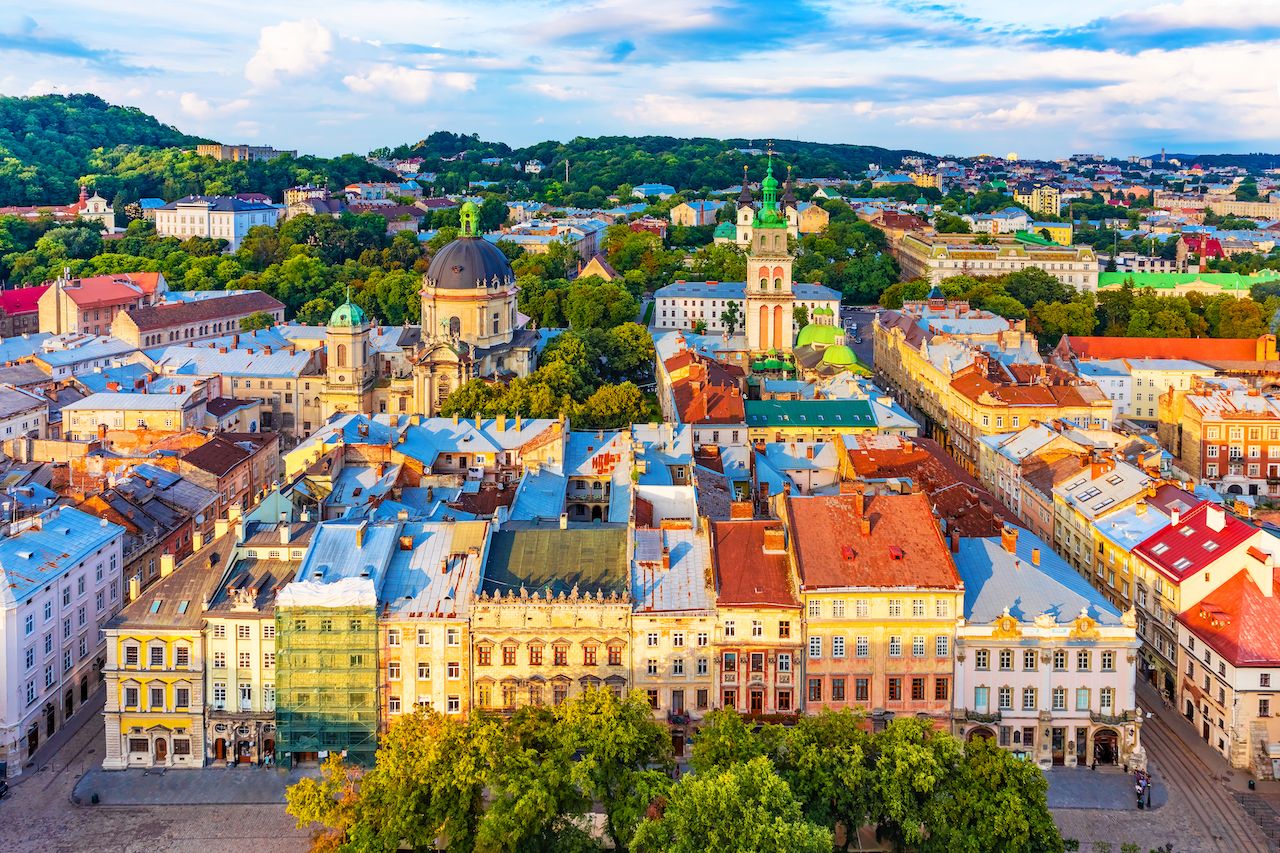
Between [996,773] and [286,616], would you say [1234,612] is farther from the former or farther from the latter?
[286,616]

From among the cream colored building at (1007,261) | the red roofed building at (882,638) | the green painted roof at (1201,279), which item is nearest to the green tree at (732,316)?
the cream colored building at (1007,261)

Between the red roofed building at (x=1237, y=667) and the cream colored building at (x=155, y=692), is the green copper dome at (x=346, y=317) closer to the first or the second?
the cream colored building at (x=155, y=692)

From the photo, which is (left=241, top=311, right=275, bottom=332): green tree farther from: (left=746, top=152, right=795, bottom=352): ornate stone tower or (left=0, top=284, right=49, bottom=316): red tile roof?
(left=746, top=152, right=795, bottom=352): ornate stone tower

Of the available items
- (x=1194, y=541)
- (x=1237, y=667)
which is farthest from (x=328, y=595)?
(x=1194, y=541)

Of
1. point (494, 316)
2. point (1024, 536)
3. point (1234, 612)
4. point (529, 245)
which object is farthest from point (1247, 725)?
point (529, 245)

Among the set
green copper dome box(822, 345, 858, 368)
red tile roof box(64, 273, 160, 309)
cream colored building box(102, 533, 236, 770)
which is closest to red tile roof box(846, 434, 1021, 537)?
green copper dome box(822, 345, 858, 368)

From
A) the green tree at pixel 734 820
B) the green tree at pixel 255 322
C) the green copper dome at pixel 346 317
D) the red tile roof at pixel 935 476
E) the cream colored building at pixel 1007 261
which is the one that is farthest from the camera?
the cream colored building at pixel 1007 261

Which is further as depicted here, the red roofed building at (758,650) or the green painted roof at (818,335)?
the green painted roof at (818,335)
